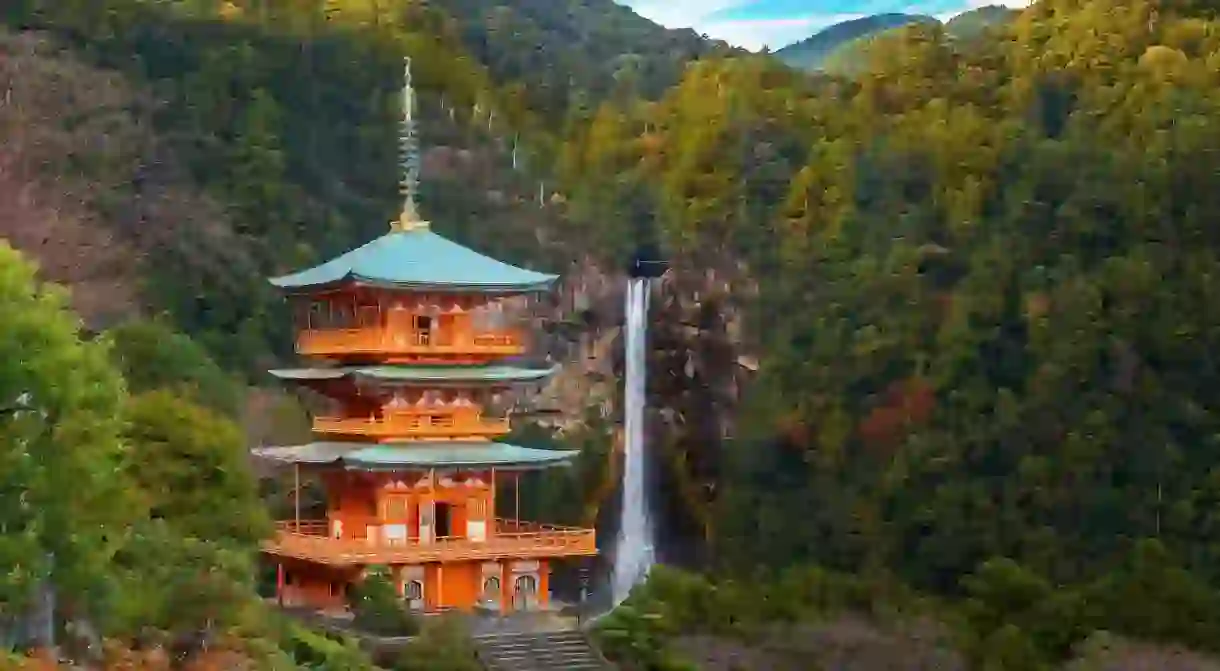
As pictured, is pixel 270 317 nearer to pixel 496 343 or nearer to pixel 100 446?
pixel 496 343

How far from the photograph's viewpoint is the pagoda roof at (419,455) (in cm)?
2405

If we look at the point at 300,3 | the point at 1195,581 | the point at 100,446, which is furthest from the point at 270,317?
the point at 100,446

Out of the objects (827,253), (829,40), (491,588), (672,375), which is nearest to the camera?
(491,588)

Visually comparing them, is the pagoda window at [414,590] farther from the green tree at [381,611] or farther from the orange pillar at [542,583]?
the orange pillar at [542,583]

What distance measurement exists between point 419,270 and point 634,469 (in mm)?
11987

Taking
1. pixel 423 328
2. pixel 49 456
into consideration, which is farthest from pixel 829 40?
pixel 49 456

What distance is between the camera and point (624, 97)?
153ft

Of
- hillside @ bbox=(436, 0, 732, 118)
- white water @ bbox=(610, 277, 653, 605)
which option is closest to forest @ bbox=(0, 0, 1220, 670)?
white water @ bbox=(610, 277, 653, 605)

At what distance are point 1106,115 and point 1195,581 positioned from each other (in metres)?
9.56

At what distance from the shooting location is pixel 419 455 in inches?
958

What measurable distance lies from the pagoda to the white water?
8.14 meters

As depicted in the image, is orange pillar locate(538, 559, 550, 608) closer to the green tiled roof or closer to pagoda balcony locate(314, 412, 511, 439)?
pagoda balcony locate(314, 412, 511, 439)

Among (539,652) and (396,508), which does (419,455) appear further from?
(539,652)

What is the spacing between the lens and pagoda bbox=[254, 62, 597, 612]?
2442cm
